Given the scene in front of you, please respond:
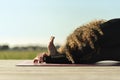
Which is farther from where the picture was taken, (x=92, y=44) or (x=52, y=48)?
(x=52, y=48)

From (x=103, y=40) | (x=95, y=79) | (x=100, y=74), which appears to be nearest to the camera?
(x=95, y=79)

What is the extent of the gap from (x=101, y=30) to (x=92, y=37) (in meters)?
0.17

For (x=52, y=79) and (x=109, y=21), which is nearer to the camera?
(x=52, y=79)

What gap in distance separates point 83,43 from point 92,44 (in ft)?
0.48

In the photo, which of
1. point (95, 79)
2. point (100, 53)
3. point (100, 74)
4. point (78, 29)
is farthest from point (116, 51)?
point (95, 79)

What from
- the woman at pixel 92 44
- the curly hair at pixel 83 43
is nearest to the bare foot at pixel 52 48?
the woman at pixel 92 44

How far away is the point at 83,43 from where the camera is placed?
22.1ft

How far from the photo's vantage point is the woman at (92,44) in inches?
263

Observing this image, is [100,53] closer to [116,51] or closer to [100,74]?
[116,51]

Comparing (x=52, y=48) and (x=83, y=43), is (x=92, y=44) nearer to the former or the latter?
(x=83, y=43)

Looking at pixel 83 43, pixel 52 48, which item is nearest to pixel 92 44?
pixel 83 43

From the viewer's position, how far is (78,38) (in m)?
6.82

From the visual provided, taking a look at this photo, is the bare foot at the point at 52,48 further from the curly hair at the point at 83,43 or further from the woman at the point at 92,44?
the curly hair at the point at 83,43

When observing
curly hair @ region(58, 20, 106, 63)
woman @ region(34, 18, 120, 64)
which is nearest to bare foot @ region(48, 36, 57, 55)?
woman @ region(34, 18, 120, 64)
